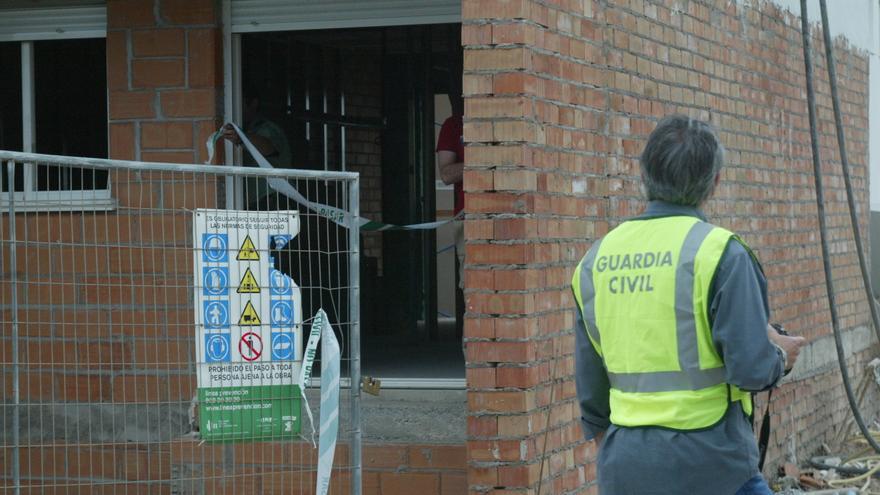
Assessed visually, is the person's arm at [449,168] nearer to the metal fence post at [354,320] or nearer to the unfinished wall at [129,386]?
the unfinished wall at [129,386]

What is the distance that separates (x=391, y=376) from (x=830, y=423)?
4505mm

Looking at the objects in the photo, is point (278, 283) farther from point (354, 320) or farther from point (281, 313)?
point (354, 320)

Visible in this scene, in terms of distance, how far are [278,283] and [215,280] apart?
24cm

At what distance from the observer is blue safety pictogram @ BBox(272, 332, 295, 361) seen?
5.07 meters

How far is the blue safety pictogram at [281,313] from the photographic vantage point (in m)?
5.06

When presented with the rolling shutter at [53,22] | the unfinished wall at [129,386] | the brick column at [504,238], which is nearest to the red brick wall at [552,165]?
the brick column at [504,238]

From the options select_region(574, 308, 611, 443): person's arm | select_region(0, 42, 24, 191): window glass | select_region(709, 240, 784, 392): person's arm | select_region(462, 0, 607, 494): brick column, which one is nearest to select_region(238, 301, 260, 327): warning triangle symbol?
select_region(462, 0, 607, 494): brick column

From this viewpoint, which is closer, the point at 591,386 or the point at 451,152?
the point at 591,386

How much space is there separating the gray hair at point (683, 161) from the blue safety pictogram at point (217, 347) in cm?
171

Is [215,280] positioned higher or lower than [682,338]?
higher

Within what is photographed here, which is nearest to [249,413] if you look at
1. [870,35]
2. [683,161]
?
[683,161]

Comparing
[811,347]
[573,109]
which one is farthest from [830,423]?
[573,109]

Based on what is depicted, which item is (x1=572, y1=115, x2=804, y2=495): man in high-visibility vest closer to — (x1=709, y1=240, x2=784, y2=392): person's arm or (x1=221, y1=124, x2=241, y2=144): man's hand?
(x1=709, y1=240, x2=784, y2=392): person's arm

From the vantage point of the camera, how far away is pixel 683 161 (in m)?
4.06
